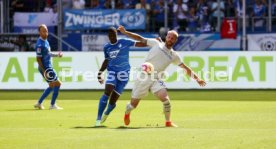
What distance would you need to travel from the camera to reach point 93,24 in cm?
3769

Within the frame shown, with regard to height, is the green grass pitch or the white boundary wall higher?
the white boundary wall

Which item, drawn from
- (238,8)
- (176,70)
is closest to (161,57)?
(176,70)

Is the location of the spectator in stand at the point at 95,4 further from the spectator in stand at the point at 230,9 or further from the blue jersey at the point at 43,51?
the blue jersey at the point at 43,51

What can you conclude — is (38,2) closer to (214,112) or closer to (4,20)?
(4,20)

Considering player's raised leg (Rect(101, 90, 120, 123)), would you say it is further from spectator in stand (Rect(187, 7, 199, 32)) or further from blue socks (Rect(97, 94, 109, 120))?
spectator in stand (Rect(187, 7, 199, 32))

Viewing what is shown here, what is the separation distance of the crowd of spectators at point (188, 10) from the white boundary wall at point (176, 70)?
5.17 m

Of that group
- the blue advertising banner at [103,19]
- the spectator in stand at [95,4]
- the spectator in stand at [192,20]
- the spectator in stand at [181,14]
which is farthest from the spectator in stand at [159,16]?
the spectator in stand at [95,4]

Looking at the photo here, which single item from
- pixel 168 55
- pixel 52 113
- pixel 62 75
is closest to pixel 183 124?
pixel 168 55

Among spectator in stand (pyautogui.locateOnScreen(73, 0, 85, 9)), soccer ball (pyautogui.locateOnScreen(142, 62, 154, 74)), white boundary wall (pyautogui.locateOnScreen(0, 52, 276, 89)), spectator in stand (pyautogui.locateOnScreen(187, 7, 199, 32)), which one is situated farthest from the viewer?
spectator in stand (pyautogui.locateOnScreen(73, 0, 85, 9))

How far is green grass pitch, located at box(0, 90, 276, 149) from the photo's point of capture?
1426cm

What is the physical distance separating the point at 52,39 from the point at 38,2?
2.73 meters

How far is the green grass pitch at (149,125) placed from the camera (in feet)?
46.8

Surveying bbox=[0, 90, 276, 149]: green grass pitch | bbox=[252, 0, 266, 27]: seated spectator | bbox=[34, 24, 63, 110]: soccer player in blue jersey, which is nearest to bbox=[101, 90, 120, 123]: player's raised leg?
bbox=[0, 90, 276, 149]: green grass pitch

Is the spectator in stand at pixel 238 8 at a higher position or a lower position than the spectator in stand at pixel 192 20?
higher
